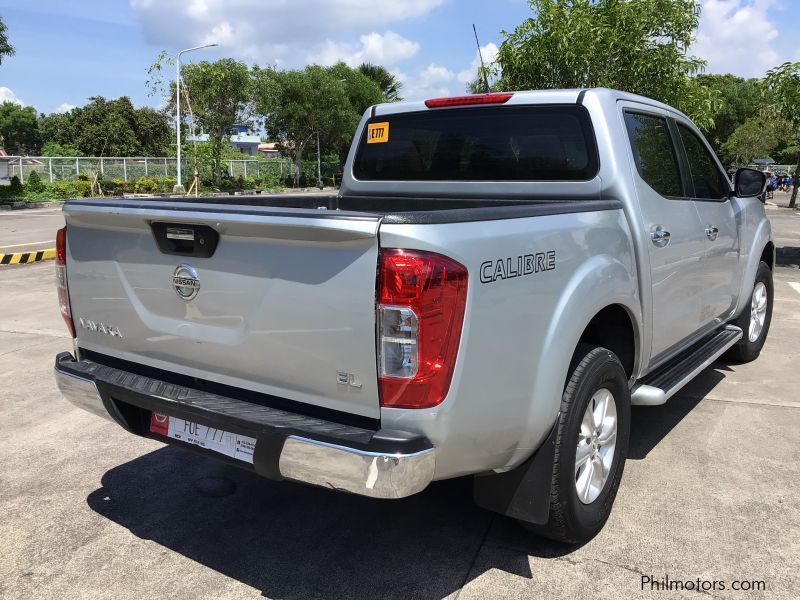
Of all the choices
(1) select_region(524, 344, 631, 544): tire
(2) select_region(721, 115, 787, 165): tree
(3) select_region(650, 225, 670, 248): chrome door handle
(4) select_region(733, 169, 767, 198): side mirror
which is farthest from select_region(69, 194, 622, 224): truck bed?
(2) select_region(721, 115, 787, 165): tree

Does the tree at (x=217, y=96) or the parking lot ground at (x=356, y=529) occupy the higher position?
the tree at (x=217, y=96)

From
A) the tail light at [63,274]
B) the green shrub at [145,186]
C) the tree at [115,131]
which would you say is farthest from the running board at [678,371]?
the tree at [115,131]

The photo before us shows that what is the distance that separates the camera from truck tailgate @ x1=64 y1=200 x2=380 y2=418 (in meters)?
2.28

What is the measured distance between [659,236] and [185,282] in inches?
91.2

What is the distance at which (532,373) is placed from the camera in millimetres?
2580

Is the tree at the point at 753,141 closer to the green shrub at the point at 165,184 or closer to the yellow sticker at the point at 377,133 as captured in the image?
the green shrub at the point at 165,184

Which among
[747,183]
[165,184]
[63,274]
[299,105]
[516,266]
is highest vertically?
[299,105]

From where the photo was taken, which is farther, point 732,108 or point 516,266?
point 732,108

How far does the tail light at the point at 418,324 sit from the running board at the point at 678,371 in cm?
165

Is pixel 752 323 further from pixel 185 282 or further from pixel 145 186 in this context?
pixel 145 186

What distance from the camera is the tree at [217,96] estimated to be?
34.3 metres

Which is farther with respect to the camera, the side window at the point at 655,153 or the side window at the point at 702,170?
the side window at the point at 702,170

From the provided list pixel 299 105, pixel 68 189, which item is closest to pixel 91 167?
pixel 68 189

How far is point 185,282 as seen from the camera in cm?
269
